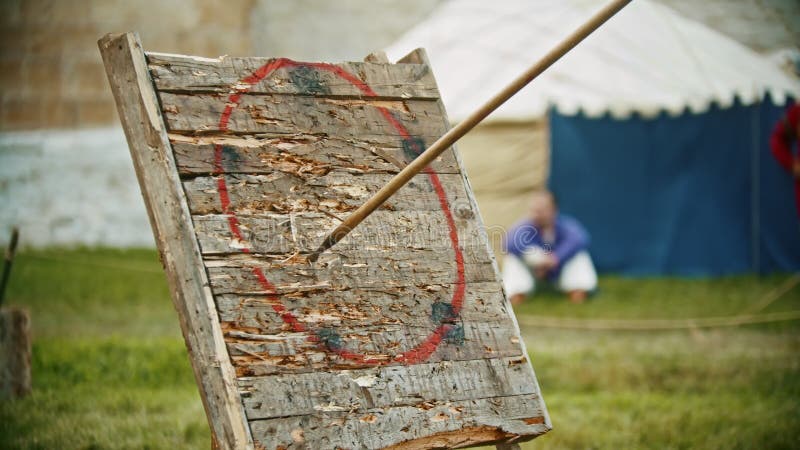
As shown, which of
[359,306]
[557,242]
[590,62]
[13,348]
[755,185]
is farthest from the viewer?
[590,62]

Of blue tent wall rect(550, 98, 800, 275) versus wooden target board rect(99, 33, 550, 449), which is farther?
blue tent wall rect(550, 98, 800, 275)

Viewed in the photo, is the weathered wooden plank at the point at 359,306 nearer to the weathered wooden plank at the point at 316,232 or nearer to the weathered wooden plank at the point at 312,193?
the weathered wooden plank at the point at 316,232

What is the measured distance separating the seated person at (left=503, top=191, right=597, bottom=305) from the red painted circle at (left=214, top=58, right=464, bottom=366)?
17.4ft

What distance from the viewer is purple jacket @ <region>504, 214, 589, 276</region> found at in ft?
26.5

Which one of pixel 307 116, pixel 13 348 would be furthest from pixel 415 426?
pixel 13 348

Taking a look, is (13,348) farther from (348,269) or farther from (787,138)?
(787,138)

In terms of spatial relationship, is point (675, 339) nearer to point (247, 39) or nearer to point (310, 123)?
point (310, 123)

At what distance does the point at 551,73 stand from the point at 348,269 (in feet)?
28.0

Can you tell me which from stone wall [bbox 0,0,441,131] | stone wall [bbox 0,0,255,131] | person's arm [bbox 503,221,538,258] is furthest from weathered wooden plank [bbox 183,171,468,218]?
stone wall [bbox 0,0,255,131]

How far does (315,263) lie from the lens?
7.97 feet

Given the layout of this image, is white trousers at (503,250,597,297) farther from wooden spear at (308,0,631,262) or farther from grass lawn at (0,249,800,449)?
wooden spear at (308,0,631,262)

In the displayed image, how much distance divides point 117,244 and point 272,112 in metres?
9.36

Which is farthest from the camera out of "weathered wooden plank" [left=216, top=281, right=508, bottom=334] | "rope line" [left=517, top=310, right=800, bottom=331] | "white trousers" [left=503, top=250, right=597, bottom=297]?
"white trousers" [left=503, top=250, right=597, bottom=297]

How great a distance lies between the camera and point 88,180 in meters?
11.6
